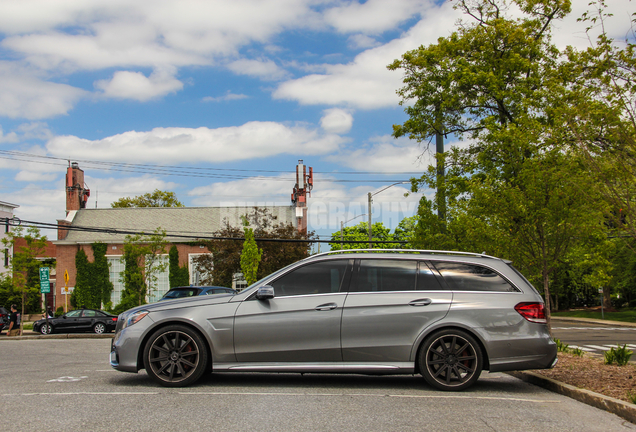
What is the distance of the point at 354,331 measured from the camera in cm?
683

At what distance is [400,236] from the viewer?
83750 mm

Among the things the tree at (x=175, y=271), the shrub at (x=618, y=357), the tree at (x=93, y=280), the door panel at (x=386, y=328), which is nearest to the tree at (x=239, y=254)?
the tree at (x=175, y=271)

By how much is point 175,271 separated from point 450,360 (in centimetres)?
4043

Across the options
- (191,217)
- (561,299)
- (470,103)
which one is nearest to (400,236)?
(561,299)

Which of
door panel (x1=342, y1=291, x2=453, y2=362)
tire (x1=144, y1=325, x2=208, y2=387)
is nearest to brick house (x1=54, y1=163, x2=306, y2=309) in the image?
tire (x1=144, y1=325, x2=208, y2=387)

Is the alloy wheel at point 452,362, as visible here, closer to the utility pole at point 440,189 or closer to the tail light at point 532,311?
the tail light at point 532,311

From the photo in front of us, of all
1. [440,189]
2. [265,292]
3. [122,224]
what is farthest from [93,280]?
[265,292]

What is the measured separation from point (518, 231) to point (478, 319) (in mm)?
5142

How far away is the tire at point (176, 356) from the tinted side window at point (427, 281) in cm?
275

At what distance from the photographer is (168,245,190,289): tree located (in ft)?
147

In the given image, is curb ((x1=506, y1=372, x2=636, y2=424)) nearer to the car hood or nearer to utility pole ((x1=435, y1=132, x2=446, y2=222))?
the car hood

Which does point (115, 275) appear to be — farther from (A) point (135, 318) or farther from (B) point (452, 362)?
(B) point (452, 362)

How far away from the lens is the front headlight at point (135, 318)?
7051 millimetres

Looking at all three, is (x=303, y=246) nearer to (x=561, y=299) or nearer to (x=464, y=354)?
(x=464, y=354)
